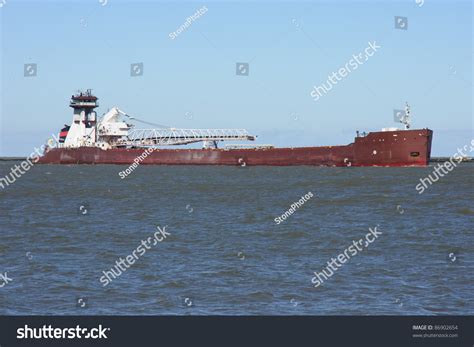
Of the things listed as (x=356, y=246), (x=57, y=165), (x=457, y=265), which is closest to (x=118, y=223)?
(x=356, y=246)

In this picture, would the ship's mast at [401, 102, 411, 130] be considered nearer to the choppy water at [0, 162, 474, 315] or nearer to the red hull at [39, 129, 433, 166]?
the red hull at [39, 129, 433, 166]

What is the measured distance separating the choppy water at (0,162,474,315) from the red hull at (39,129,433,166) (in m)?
36.5

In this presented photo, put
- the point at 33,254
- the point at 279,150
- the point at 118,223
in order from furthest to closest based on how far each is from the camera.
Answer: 1. the point at 279,150
2. the point at 118,223
3. the point at 33,254

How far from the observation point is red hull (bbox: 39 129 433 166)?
77.1 metres

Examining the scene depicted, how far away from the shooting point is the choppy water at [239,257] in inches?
610

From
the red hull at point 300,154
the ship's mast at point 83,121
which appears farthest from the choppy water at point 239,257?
the ship's mast at point 83,121

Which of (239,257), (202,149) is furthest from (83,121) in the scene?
(239,257)

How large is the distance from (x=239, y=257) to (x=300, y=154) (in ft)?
214

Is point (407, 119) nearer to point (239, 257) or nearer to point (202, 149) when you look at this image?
point (202, 149)

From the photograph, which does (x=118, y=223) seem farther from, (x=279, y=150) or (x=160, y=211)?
(x=279, y=150)

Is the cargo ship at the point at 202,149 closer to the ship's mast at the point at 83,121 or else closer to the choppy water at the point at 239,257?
the ship's mast at the point at 83,121

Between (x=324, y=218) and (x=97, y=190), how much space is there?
25.6 metres

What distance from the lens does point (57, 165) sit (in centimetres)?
11325

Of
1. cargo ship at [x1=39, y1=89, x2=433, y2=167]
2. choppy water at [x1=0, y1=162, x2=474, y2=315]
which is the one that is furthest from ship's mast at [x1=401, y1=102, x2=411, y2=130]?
choppy water at [x1=0, y1=162, x2=474, y2=315]
